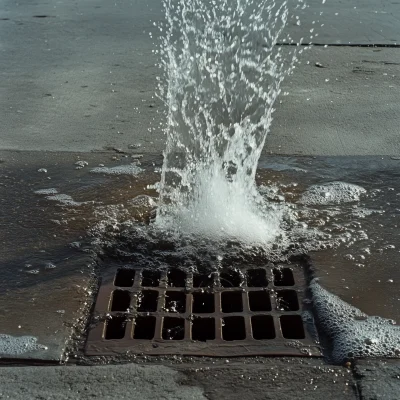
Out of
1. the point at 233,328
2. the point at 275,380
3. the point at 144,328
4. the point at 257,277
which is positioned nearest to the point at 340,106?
the point at 257,277

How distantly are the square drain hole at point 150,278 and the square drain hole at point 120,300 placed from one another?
0.32 feet

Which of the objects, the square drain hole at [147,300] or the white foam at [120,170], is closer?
the square drain hole at [147,300]

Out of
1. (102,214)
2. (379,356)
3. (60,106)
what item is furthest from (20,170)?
(379,356)

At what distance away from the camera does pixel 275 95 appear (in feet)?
15.3

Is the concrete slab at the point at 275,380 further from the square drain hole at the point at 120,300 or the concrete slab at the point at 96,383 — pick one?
the square drain hole at the point at 120,300

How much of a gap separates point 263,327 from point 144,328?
409mm

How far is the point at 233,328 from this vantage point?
2.54 metres

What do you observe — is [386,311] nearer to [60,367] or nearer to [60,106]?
[60,367]

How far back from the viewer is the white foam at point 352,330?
2332mm

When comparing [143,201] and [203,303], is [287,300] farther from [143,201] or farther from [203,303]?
[143,201]

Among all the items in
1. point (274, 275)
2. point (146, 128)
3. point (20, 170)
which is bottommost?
point (274, 275)

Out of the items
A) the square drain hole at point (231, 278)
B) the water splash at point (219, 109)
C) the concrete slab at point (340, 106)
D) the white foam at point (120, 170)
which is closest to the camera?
the square drain hole at point (231, 278)

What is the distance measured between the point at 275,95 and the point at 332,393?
9.21ft

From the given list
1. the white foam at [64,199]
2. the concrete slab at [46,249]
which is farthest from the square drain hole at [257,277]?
the white foam at [64,199]
